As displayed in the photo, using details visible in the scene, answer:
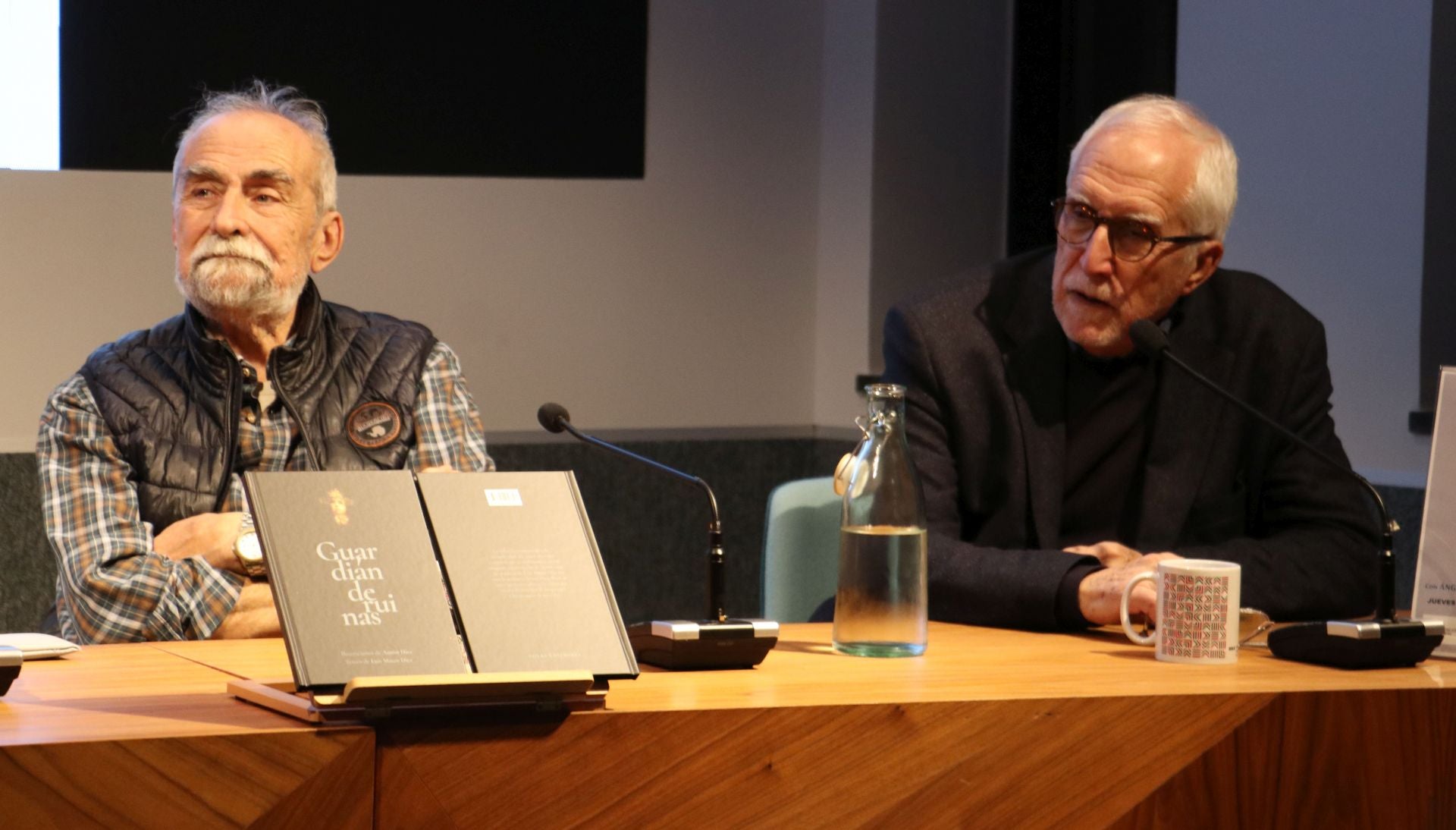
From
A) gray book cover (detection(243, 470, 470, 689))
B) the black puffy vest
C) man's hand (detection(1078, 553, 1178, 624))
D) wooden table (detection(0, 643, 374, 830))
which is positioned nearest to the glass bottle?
man's hand (detection(1078, 553, 1178, 624))

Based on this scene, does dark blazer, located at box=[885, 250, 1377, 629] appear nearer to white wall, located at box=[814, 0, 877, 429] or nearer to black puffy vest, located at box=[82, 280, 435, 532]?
black puffy vest, located at box=[82, 280, 435, 532]

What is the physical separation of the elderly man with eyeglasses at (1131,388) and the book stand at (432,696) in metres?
1.00

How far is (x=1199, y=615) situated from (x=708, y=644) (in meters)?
0.52

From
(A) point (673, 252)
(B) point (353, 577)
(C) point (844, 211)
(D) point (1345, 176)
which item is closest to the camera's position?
(B) point (353, 577)

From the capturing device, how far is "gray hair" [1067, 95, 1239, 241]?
2.35 meters

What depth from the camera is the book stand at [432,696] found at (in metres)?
1.28

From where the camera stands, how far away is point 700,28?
4047mm

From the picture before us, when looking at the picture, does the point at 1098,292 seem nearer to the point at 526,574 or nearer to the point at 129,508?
the point at 526,574

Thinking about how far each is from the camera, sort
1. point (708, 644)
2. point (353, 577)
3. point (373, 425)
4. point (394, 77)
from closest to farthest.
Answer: point (353, 577)
point (708, 644)
point (373, 425)
point (394, 77)

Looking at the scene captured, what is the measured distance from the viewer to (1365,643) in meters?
1.73

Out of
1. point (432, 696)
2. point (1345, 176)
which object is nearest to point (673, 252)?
point (1345, 176)

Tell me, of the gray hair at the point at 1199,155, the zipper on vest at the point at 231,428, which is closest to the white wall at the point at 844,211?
the gray hair at the point at 1199,155

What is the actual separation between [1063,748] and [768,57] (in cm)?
289

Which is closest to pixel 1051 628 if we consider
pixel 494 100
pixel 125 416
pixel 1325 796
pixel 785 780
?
pixel 1325 796
